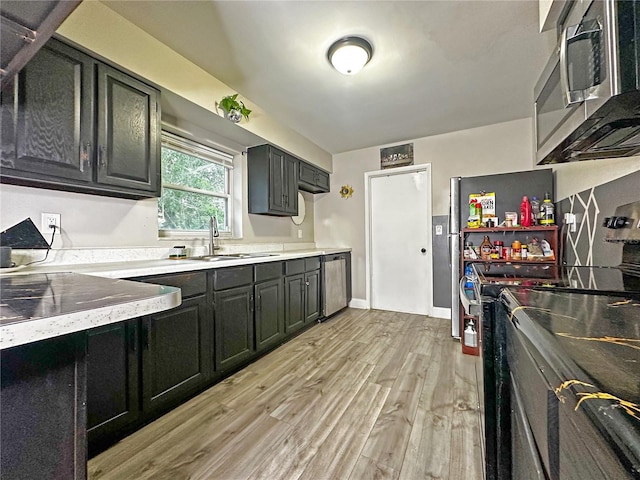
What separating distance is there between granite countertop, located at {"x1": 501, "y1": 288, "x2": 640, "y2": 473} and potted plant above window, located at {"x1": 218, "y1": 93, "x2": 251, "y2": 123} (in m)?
2.40

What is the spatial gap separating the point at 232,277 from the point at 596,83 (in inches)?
81.2

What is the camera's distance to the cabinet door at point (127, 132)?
62.6 inches

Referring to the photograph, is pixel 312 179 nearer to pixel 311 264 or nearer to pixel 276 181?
pixel 276 181

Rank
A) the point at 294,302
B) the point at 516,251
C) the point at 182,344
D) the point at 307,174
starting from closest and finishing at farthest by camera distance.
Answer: the point at 182,344 < the point at 516,251 < the point at 294,302 < the point at 307,174

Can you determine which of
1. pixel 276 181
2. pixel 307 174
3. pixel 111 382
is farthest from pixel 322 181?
pixel 111 382

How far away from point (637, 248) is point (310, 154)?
127 inches

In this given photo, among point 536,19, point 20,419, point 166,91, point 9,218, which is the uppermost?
point 536,19

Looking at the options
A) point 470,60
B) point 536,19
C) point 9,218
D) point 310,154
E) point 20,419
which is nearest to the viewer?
point 20,419

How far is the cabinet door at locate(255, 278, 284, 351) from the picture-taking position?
7.64 feet

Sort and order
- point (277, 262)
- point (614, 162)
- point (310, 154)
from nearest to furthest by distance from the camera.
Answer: point (614, 162) < point (277, 262) < point (310, 154)

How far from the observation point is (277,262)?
2594 mm

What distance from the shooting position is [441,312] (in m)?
3.49

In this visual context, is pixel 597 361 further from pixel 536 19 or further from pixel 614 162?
pixel 536 19

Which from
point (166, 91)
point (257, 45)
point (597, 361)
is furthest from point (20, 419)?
point (257, 45)
